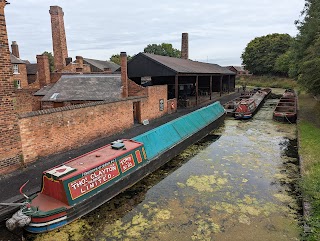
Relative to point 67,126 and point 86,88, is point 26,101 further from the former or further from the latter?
point 67,126

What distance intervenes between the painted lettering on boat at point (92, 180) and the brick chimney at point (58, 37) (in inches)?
802

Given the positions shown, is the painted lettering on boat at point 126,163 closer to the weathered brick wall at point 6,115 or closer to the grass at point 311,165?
the weathered brick wall at point 6,115

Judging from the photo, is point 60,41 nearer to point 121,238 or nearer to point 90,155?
point 90,155

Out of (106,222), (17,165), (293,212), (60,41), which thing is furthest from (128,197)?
(60,41)

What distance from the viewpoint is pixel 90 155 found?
26.3 feet

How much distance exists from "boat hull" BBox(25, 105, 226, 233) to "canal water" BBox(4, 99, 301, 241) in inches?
6.5

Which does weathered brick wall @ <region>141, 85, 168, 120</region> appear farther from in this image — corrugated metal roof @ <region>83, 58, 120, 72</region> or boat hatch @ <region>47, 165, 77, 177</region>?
corrugated metal roof @ <region>83, 58, 120, 72</region>

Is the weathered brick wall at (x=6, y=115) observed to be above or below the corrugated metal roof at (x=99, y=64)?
below

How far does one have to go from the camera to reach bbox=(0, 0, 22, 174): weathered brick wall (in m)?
8.12

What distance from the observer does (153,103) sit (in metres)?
17.3

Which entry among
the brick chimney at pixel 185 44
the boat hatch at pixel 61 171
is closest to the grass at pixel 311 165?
the boat hatch at pixel 61 171

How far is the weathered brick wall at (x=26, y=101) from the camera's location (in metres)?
16.8

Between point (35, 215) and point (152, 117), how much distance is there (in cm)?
1202

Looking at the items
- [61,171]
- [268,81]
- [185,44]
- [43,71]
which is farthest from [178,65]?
[268,81]
